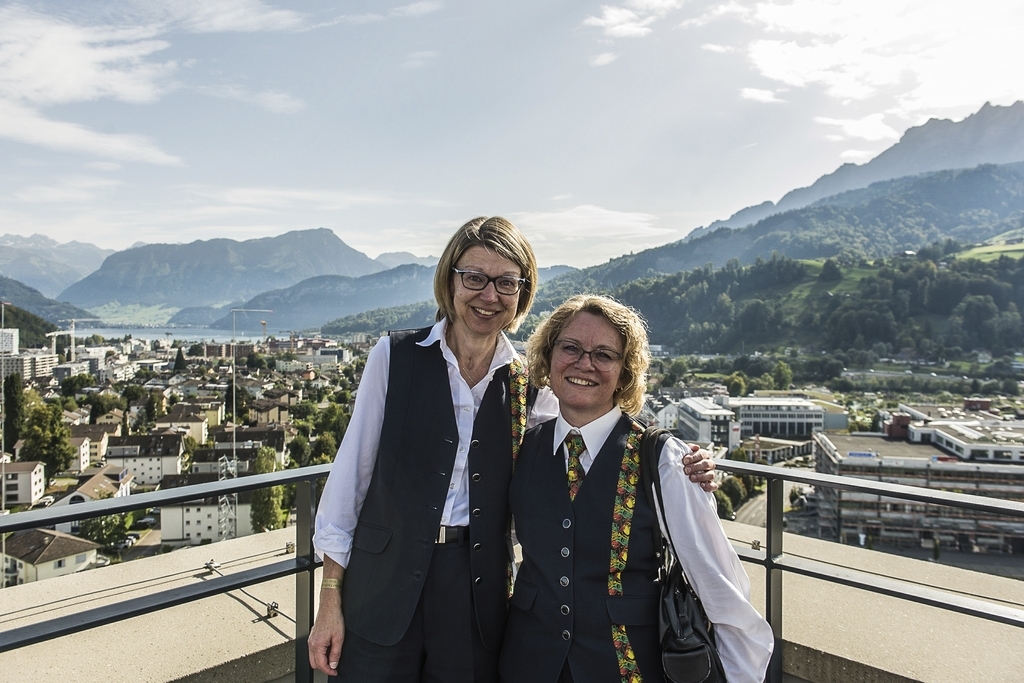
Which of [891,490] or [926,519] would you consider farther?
[926,519]

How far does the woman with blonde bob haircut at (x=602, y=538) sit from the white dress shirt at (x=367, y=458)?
0.51 ft

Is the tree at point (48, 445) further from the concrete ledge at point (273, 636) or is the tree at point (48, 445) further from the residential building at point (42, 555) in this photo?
the concrete ledge at point (273, 636)

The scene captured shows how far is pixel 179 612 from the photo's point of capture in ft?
8.29

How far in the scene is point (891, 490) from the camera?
1.77m

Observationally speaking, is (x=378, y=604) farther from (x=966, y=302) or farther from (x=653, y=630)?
(x=966, y=302)

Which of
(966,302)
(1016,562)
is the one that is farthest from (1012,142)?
(1016,562)

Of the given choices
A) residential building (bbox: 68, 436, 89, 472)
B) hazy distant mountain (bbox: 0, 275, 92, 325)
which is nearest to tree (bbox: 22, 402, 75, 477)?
residential building (bbox: 68, 436, 89, 472)

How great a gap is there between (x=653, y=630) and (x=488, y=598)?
1.35 ft

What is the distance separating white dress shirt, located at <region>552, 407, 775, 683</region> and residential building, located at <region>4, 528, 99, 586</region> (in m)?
7.68

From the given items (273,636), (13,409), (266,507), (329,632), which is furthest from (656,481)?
(13,409)

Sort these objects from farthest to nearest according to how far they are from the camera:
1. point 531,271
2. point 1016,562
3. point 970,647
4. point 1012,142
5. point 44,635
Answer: point 1012,142 < point 1016,562 < point 970,647 < point 531,271 < point 44,635

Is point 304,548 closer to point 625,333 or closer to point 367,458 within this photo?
point 367,458

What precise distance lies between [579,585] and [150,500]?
1170 mm

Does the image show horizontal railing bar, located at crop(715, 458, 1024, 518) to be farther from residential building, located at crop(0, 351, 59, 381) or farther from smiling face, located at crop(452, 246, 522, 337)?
residential building, located at crop(0, 351, 59, 381)
